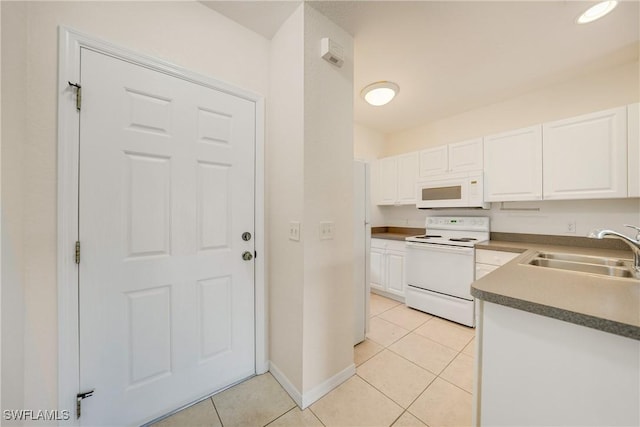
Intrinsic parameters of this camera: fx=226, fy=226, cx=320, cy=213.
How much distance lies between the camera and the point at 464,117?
308cm

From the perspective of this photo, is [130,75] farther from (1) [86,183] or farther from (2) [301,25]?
(2) [301,25]

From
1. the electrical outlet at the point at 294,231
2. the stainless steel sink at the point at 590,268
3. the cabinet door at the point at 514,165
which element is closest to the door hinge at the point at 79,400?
the electrical outlet at the point at 294,231

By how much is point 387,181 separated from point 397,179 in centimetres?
18

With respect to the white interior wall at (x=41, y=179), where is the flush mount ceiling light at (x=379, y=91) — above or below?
above

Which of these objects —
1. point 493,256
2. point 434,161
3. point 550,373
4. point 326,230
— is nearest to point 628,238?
point 550,373

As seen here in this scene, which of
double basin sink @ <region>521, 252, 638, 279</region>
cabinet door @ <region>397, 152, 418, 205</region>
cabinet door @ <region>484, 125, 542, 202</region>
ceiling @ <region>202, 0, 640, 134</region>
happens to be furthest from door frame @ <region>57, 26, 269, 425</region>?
cabinet door @ <region>484, 125, 542, 202</region>

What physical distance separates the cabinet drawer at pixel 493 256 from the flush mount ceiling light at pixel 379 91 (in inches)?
71.4

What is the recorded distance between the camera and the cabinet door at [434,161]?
9.59ft

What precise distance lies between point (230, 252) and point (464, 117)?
3387mm

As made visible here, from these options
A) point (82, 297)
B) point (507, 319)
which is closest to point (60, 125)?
point (82, 297)

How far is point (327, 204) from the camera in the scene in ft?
4.97

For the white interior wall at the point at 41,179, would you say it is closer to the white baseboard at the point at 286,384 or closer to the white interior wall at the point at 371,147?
the white baseboard at the point at 286,384

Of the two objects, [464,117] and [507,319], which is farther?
[464,117]

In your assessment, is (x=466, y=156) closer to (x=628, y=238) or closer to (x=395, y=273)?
(x=395, y=273)
